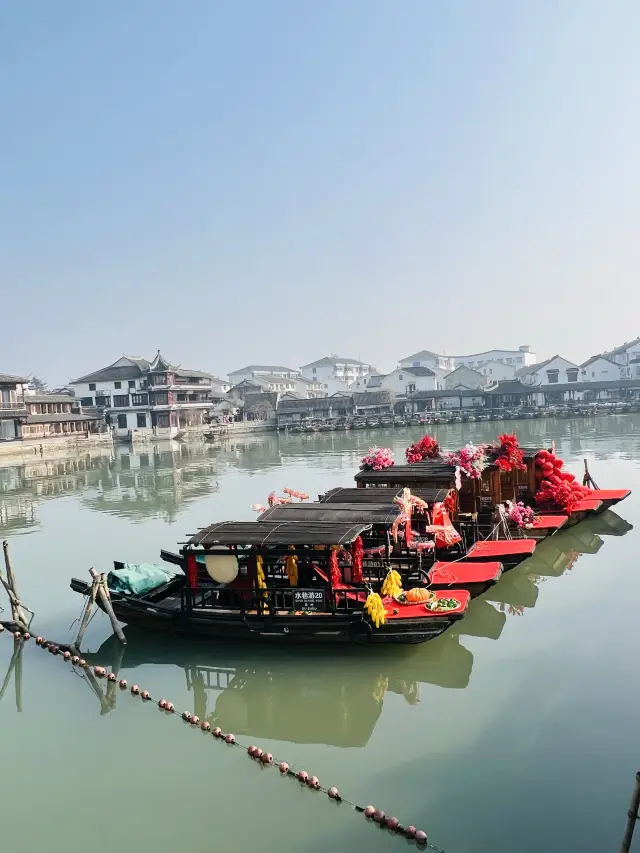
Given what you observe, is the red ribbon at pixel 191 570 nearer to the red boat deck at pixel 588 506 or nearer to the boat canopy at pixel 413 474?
the boat canopy at pixel 413 474

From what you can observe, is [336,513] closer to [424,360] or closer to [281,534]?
[281,534]

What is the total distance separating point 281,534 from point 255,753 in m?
3.52

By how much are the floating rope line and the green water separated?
0.11 m

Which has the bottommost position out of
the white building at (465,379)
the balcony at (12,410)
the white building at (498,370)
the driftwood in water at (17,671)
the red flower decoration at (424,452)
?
the driftwood in water at (17,671)

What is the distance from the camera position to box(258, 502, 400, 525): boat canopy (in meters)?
12.1

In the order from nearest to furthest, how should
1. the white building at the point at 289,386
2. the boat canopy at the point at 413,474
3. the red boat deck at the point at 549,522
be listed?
the boat canopy at the point at 413,474 → the red boat deck at the point at 549,522 → the white building at the point at 289,386

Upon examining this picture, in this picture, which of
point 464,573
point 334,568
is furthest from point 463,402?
point 334,568

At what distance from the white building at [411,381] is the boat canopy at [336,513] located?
9161 cm

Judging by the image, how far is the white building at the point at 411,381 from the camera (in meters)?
105

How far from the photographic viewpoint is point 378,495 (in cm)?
1433

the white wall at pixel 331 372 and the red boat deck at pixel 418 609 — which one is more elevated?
the white wall at pixel 331 372

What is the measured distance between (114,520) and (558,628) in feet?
60.5

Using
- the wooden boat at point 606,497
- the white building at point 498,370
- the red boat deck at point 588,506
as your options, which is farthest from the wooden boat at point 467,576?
the white building at point 498,370

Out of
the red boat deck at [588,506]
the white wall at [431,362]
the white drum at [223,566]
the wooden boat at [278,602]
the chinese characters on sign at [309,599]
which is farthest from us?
the white wall at [431,362]
